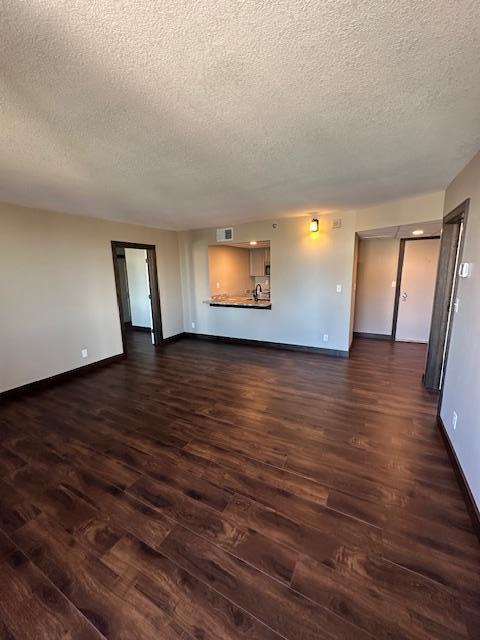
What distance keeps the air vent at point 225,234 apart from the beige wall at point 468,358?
3709 mm

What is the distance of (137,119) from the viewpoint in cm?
159

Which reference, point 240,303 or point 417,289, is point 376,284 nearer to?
point 417,289

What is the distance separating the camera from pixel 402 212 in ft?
12.1

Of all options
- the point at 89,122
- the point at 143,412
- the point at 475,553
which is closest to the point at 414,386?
the point at 475,553

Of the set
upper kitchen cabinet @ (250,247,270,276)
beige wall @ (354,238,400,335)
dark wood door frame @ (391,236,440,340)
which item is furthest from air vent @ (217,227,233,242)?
dark wood door frame @ (391,236,440,340)

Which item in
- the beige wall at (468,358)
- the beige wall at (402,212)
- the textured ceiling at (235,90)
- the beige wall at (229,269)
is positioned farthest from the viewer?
the beige wall at (229,269)

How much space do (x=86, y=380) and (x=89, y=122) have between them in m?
3.49

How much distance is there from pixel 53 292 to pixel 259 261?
454 cm

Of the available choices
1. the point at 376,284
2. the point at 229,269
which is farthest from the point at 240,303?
the point at 376,284

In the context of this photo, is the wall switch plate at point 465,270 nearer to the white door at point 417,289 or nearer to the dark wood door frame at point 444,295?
the dark wood door frame at point 444,295

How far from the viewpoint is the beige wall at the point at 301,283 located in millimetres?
4535

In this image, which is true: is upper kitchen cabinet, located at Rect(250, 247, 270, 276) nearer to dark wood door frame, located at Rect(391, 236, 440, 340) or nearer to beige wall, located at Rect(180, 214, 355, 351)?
beige wall, located at Rect(180, 214, 355, 351)

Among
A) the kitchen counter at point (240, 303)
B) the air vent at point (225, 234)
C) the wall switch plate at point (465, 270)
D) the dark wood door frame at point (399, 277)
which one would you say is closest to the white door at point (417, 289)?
the dark wood door frame at point (399, 277)

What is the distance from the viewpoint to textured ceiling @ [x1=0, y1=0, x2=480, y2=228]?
0.97 m
